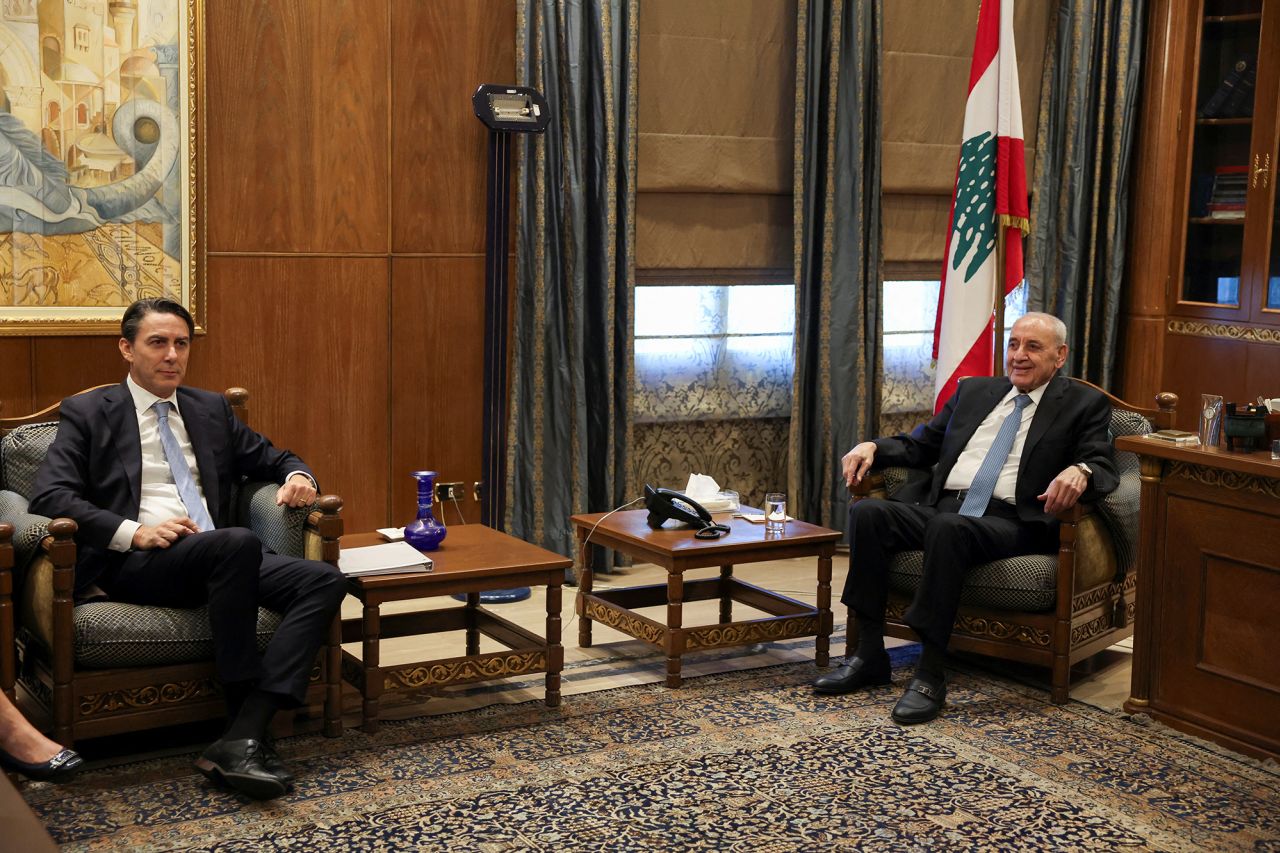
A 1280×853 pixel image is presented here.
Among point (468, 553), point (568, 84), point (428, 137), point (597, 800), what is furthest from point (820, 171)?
point (597, 800)

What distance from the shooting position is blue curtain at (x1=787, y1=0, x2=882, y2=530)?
589 centimetres

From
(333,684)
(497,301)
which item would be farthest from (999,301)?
(333,684)

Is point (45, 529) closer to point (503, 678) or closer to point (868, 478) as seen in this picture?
point (503, 678)

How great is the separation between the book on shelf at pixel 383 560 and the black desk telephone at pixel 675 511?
2.83 feet

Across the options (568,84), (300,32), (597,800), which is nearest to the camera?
(597,800)

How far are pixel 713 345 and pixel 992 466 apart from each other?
1892 mm

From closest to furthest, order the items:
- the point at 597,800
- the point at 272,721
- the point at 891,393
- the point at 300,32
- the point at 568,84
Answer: the point at 597,800 < the point at 272,721 < the point at 300,32 < the point at 568,84 < the point at 891,393

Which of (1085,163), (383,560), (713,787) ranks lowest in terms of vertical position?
(713,787)

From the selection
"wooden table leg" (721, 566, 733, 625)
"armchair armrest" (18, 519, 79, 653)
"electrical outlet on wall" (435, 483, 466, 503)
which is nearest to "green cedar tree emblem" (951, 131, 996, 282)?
"wooden table leg" (721, 566, 733, 625)

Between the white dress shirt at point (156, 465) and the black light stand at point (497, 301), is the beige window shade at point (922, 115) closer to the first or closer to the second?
the black light stand at point (497, 301)

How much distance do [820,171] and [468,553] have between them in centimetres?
270

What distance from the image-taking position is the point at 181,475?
3.86 metres

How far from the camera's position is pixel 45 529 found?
3.50 metres

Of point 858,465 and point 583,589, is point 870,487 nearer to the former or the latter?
point 858,465
